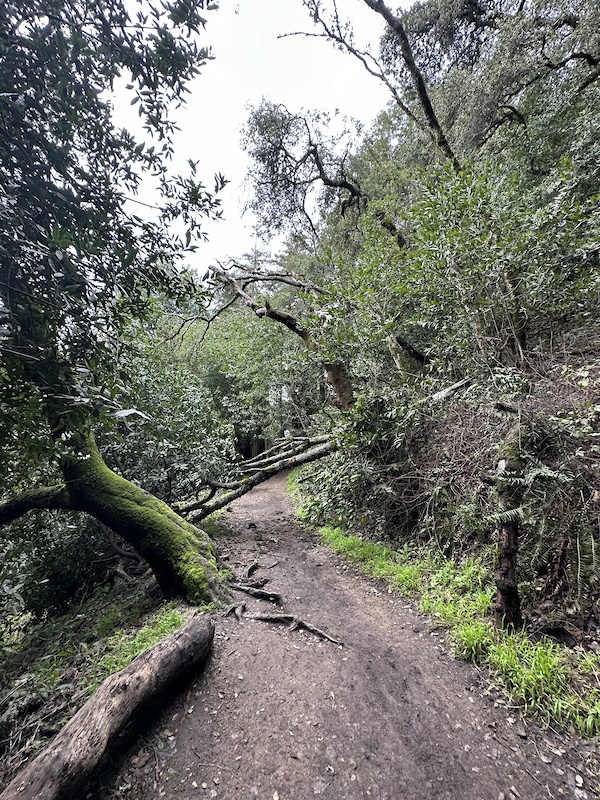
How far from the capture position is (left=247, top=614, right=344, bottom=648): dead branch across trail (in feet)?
11.5

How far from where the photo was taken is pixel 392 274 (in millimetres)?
6184

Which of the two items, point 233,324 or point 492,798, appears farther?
point 233,324

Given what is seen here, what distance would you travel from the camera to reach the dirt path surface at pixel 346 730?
2037 mm

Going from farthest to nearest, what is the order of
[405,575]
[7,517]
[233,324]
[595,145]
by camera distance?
[233,324]
[595,145]
[7,517]
[405,575]

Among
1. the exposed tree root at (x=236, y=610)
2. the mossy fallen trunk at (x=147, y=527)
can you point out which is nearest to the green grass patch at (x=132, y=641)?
the mossy fallen trunk at (x=147, y=527)

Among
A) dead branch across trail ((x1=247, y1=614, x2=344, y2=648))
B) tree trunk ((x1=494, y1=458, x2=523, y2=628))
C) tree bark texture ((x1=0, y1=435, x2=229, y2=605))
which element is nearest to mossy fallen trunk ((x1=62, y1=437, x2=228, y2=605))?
tree bark texture ((x1=0, y1=435, x2=229, y2=605))

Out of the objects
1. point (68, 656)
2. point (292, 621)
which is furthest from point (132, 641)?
point (292, 621)

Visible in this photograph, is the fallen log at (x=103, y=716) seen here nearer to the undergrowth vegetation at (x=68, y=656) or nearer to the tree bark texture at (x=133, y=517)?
the undergrowth vegetation at (x=68, y=656)

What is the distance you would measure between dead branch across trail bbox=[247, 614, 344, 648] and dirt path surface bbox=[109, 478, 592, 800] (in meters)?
0.06

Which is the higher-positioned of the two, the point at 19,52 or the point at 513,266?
the point at 19,52

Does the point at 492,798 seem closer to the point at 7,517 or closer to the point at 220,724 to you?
the point at 220,724

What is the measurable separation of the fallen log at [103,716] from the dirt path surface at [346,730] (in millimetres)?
246

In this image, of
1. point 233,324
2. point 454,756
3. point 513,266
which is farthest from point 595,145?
point 233,324

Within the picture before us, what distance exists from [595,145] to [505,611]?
7.05 m
